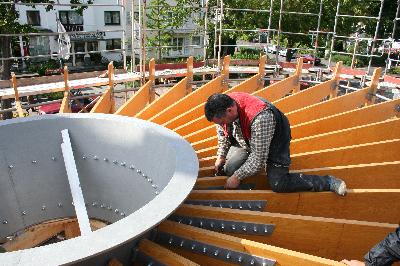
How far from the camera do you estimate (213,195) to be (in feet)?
13.1

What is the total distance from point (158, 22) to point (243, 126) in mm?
26293

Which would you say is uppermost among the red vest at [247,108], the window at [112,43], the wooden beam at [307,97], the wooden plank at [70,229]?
the red vest at [247,108]

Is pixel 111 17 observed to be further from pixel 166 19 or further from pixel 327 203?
pixel 327 203

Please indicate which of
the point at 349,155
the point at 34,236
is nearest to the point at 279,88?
the point at 349,155

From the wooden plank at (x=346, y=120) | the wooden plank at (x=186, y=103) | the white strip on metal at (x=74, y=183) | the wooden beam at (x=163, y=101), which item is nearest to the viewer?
the white strip on metal at (x=74, y=183)

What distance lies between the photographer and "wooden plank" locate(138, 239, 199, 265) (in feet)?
9.35

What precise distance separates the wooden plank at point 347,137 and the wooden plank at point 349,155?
0.33 meters

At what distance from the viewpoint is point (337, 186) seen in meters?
3.83

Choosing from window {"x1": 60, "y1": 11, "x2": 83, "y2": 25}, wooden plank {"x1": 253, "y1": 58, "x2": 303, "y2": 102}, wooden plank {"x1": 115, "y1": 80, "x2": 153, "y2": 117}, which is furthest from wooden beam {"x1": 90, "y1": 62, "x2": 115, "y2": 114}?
window {"x1": 60, "y1": 11, "x2": 83, "y2": 25}

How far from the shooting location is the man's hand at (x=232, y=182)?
13.4 feet

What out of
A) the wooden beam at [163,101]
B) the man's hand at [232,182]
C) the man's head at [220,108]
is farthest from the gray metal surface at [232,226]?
the wooden beam at [163,101]

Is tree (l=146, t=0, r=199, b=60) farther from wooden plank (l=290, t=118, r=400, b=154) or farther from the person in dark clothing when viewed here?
the person in dark clothing

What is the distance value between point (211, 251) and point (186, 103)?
3.73 metres

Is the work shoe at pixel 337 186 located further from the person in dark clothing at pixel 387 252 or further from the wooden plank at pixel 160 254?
the wooden plank at pixel 160 254
